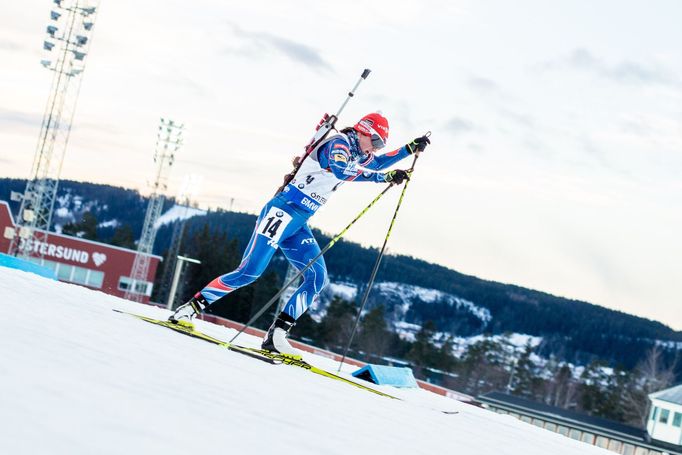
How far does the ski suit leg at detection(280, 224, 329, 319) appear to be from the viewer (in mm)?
6457

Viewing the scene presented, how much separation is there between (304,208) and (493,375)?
9716cm

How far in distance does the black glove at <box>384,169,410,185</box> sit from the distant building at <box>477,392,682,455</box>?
4332 centimetres

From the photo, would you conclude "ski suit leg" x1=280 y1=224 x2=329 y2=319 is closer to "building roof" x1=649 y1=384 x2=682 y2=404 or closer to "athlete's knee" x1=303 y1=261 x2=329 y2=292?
"athlete's knee" x1=303 y1=261 x2=329 y2=292

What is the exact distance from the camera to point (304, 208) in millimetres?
6289

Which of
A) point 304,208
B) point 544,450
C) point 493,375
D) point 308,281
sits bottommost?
point 493,375

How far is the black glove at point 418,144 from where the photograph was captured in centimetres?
684

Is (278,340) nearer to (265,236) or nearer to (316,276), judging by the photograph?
(316,276)

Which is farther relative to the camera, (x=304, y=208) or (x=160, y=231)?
(x=160, y=231)

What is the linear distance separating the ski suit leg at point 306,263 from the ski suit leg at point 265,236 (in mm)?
167

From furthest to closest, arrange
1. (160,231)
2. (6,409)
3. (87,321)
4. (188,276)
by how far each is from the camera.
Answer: (160,231) < (188,276) < (87,321) < (6,409)

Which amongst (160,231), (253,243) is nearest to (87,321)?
(253,243)

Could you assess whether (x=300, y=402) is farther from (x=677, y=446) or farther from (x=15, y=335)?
(x=677, y=446)

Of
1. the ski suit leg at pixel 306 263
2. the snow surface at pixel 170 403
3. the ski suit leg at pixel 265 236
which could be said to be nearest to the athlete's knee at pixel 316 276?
the ski suit leg at pixel 306 263

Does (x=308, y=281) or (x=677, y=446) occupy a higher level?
(x=308, y=281)
